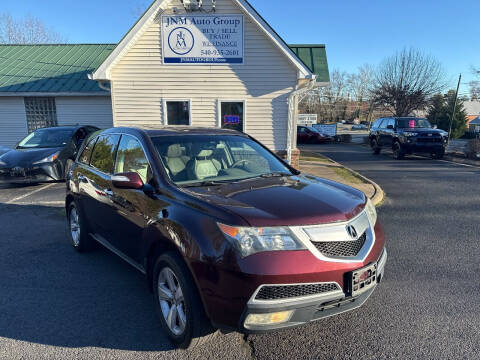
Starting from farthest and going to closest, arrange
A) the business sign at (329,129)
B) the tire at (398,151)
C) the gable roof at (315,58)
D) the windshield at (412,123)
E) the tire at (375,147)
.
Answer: the business sign at (329,129), the tire at (375,147), the windshield at (412,123), the tire at (398,151), the gable roof at (315,58)

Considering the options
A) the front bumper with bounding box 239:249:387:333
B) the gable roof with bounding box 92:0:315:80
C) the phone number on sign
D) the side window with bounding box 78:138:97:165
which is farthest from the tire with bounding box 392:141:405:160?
the front bumper with bounding box 239:249:387:333

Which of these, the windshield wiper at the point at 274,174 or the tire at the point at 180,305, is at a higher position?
the windshield wiper at the point at 274,174

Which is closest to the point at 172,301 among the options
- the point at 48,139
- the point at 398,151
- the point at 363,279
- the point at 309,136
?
the point at 363,279

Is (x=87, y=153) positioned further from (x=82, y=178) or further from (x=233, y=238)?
(x=233, y=238)

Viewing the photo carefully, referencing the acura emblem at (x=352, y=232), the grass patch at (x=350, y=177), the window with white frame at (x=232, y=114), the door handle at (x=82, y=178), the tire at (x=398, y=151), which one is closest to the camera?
the acura emblem at (x=352, y=232)

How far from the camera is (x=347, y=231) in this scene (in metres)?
2.49

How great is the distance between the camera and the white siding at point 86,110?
48.1ft

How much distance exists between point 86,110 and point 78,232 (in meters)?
11.6

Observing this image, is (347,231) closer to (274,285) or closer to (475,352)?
(274,285)

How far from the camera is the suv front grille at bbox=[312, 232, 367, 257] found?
2361mm

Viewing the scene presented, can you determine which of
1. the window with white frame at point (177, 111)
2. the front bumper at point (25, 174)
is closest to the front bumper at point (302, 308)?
the front bumper at point (25, 174)

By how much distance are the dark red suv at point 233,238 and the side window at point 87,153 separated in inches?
43.2

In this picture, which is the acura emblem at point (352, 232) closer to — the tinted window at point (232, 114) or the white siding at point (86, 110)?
the tinted window at point (232, 114)

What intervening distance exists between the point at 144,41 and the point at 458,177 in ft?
36.4
